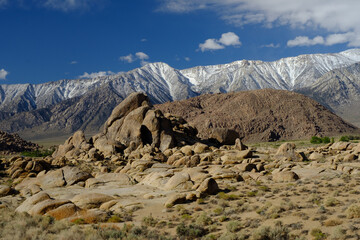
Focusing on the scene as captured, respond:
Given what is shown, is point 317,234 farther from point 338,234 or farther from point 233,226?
point 233,226

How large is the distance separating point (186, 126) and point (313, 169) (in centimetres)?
3502

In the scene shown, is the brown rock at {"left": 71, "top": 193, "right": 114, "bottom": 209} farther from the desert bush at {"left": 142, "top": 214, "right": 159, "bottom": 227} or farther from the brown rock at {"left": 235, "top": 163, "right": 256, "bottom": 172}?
the brown rock at {"left": 235, "top": 163, "right": 256, "bottom": 172}

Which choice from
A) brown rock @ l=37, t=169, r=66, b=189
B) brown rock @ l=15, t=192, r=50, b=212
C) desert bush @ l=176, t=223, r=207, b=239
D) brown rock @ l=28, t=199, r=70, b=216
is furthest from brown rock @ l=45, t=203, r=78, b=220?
brown rock @ l=37, t=169, r=66, b=189

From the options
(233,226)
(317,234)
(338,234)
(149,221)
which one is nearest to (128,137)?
(149,221)

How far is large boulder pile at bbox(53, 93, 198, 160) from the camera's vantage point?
4806 centimetres

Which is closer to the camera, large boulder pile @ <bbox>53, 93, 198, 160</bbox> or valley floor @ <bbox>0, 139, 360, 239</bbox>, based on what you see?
valley floor @ <bbox>0, 139, 360, 239</bbox>

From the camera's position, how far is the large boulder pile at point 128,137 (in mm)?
48062

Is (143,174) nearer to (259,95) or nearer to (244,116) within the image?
(244,116)

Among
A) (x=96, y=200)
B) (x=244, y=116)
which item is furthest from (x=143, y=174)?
(x=244, y=116)

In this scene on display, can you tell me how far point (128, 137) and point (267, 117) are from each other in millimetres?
91015

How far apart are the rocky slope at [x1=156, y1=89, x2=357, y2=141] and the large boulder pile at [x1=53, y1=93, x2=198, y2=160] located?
56150mm

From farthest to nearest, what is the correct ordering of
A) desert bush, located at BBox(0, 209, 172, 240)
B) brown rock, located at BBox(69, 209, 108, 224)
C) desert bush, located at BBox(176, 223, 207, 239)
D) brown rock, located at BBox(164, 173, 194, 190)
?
brown rock, located at BBox(164, 173, 194, 190)
brown rock, located at BBox(69, 209, 108, 224)
desert bush, located at BBox(176, 223, 207, 239)
desert bush, located at BBox(0, 209, 172, 240)

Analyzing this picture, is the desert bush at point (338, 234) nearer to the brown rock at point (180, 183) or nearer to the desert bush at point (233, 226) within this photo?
the desert bush at point (233, 226)

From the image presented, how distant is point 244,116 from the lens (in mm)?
132000
